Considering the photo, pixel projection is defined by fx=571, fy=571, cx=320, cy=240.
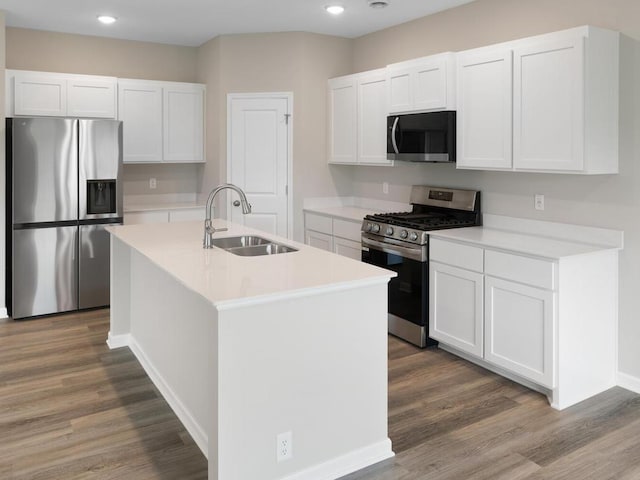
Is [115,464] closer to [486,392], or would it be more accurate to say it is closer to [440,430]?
[440,430]

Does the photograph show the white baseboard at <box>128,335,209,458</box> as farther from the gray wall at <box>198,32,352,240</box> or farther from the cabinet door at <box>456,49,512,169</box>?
the cabinet door at <box>456,49,512,169</box>

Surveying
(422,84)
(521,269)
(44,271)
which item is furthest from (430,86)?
(44,271)

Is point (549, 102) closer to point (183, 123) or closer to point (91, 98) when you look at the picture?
point (183, 123)

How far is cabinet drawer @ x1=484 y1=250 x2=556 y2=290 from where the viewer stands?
10.2ft

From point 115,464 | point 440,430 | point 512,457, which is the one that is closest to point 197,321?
point 115,464

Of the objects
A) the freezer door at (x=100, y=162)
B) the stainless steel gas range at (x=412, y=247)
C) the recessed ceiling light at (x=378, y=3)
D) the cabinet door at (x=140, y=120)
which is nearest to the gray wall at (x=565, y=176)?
the stainless steel gas range at (x=412, y=247)

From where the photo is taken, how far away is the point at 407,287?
4156mm

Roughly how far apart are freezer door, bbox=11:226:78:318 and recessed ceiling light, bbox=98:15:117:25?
1792 mm

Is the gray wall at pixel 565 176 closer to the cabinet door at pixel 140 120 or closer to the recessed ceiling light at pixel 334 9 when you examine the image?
the recessed ceiling light at pixel 334 9

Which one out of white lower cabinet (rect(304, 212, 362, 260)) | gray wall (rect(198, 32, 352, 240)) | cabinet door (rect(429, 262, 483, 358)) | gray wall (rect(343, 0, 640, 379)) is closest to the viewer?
gray wall (rect(343, 0, 640, 379))

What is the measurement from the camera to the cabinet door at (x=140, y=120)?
18.0 ft

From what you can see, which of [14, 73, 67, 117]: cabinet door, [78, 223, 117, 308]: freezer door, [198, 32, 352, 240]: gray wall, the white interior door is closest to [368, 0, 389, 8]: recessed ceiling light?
[198, 32, 352, 240]: gray wall

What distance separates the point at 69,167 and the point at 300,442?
11.4 feet

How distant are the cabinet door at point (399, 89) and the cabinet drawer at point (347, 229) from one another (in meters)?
1.00
